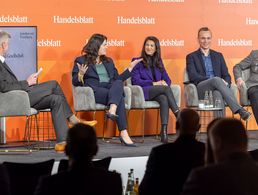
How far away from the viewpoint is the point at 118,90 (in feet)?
24.9

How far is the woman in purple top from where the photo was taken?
790 cm

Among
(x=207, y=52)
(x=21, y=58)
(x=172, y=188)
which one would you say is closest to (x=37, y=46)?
(x=21, y=58)

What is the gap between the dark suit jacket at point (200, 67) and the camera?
27.1 ft

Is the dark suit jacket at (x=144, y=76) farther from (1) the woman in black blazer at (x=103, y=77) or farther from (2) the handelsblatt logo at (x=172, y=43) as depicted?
(2) the handelsblatt logo at (x=172, y=43)

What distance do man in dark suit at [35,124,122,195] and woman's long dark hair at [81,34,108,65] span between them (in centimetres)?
503

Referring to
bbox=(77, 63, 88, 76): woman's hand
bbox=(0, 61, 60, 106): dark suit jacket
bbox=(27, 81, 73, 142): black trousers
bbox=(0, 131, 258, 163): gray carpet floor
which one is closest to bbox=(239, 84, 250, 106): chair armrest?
bbox=(0, 131, 258, 163): gray carpet floor

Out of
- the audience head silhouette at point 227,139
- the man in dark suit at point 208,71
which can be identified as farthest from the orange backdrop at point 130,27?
the audience head silhouette at point 227,139

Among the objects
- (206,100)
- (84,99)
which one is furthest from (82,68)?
(206,100)

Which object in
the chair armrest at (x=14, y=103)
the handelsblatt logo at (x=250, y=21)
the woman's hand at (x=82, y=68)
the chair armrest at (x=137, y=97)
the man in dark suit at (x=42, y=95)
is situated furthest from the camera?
the handelsblatt logo at (x=250, y=21)

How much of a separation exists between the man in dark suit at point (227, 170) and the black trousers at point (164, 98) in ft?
17.2

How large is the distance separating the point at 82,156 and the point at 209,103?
17.8ft

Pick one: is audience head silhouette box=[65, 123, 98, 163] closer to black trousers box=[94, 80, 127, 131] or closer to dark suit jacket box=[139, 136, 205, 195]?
dark suit jacket box=[139, 136, 205, 195]

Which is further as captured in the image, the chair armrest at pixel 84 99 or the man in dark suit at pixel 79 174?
the chair armrest at pixel 84 99

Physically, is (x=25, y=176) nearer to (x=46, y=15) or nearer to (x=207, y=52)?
(x=46, y=15)
